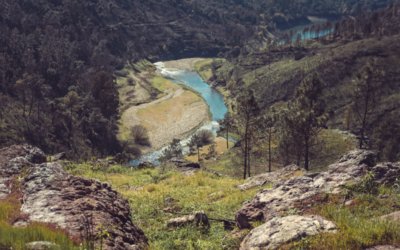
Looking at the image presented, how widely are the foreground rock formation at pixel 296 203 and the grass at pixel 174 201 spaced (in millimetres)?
1915

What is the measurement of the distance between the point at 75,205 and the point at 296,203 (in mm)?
9971

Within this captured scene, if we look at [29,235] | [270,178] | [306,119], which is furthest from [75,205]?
[306,119]

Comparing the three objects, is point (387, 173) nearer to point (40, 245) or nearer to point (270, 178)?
point (270, 178)

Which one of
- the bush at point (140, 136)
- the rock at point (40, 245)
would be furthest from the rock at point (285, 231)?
the bush at point (140, 136)

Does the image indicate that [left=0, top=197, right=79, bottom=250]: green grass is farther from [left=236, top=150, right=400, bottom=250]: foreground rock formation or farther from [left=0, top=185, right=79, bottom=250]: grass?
[left=236, top=150, right=400, bottom=250]: foreground rock formation

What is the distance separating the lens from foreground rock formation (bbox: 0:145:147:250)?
16.6m

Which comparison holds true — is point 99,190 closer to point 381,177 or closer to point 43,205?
point 43,205

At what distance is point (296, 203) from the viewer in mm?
20875

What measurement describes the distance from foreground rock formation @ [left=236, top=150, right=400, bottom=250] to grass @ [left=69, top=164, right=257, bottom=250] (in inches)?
75.4

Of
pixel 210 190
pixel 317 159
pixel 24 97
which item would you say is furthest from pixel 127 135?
pixel 210 190

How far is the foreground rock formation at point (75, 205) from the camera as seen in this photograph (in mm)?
16609

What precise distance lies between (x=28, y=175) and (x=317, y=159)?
99.9 m

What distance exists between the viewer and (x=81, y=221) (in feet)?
54.6

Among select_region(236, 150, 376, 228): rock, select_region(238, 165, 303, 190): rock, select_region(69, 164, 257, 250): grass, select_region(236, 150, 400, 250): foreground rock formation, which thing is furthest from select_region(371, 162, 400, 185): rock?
select_region(238, 165, 303, 190): rock
